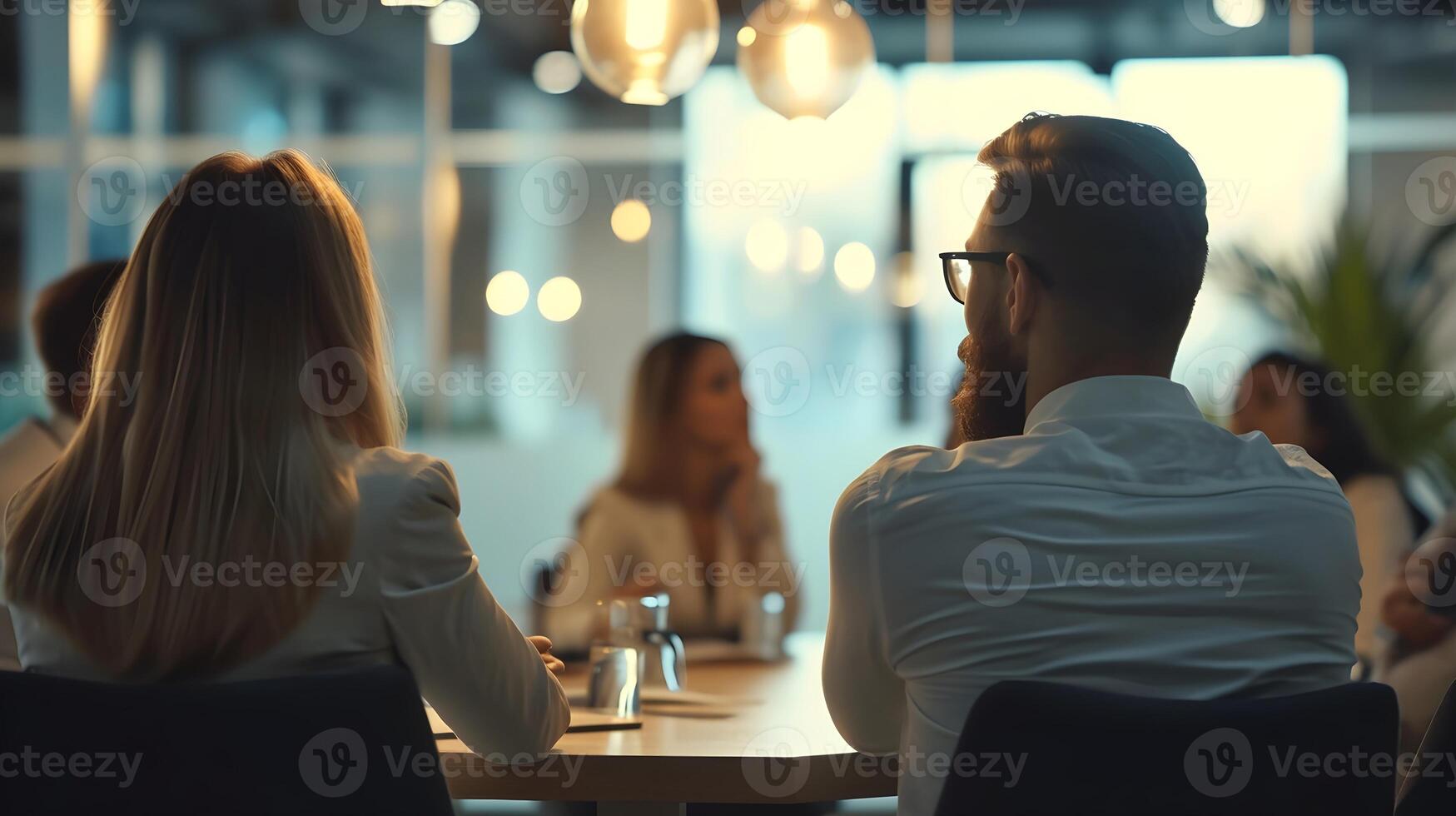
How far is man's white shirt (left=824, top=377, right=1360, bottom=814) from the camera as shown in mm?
1194

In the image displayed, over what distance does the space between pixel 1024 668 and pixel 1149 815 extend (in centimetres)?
17

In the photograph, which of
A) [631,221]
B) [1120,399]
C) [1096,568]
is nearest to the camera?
[1096,568]

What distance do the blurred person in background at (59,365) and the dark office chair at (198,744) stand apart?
4.44ft

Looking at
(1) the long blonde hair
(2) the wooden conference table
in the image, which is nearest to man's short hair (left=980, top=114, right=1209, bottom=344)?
(2) the wooden conference table

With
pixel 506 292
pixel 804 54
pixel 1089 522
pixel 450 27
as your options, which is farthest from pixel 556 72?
pixel 1089 522

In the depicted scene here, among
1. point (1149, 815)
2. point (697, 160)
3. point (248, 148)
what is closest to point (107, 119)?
point (248, 148)

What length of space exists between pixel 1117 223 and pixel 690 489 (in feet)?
7.61

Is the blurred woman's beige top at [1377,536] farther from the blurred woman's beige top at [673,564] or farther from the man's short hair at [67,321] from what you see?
the man's short hair at [67,321]

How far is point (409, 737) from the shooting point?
1153 mm

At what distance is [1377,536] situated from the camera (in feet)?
10.3

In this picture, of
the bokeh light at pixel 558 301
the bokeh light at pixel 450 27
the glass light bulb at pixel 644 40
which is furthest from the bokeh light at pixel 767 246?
the glass light bulb at pixel 644 40

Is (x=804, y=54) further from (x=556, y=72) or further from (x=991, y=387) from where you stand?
(x=556, y=72)

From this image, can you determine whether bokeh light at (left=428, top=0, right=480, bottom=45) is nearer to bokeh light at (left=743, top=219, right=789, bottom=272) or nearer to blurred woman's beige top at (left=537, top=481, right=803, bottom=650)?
bokeh light at (left=743, top=219, right=789, bottom=272)

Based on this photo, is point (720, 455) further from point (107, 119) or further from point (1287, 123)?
point (107, 119)
